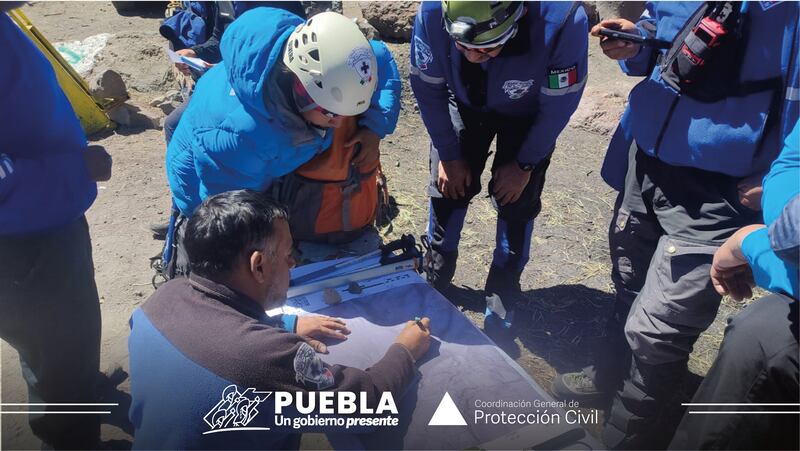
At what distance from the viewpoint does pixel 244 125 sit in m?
2.69

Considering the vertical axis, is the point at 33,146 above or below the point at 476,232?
above

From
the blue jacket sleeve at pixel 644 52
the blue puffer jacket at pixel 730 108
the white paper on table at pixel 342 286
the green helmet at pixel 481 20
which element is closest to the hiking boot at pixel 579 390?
the white paper on table at pixel 342 286

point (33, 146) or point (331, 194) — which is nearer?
point (33, 146)

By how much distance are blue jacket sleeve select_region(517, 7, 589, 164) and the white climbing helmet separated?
853 millimetres

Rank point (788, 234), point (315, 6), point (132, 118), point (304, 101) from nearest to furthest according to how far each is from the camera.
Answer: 1. point (788, 234)
2. point (304, 101)
3. point (315, 6)
4. point (132, 118)

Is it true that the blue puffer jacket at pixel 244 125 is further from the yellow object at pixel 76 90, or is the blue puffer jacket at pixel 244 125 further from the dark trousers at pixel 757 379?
the yellow object at pixel 76 90

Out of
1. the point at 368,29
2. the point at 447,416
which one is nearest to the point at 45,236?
the point at 447,416

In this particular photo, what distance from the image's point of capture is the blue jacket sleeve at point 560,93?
9.12 ft

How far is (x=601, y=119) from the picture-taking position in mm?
6031

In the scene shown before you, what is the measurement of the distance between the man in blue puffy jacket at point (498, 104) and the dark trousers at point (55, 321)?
1712mm

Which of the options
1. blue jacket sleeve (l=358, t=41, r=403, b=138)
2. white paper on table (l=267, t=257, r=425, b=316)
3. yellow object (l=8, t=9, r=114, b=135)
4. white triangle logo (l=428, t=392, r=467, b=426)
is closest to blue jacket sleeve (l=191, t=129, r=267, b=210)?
white paper on table (l=267, t=257, r=425, b=316)

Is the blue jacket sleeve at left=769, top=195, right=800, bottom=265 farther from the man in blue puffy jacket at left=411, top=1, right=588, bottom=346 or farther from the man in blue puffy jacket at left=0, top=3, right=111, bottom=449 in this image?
the man in blue puffy jacket at left=0, top=3, right=111, bottom=449

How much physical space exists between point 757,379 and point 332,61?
1.95 metres

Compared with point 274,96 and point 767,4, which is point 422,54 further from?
point 767,4
